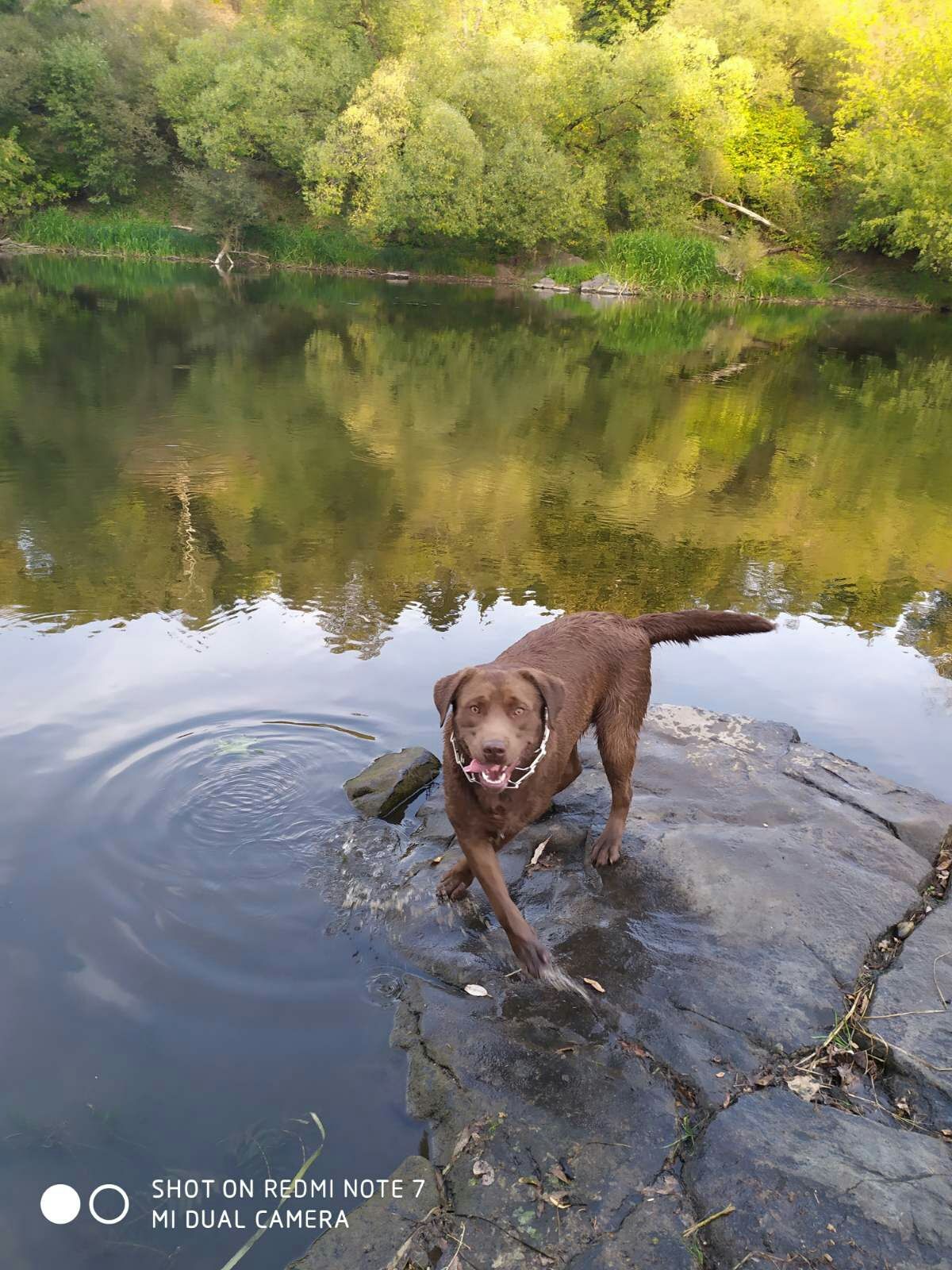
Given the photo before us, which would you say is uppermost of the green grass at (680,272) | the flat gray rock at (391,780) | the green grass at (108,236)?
the green grass at (680,272)

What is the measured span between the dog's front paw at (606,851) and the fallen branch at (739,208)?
48.4 m

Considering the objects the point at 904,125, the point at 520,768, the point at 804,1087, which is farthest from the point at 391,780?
the point at 904,125

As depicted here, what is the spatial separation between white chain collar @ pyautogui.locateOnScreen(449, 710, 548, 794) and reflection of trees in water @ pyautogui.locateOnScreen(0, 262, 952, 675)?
3696mm

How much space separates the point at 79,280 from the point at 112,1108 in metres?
37.3

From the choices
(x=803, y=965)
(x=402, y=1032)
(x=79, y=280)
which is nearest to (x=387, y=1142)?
(x=402, y=1032)

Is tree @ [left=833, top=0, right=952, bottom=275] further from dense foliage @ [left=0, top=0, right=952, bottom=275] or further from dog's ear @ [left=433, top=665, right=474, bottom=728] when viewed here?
dog's ear @ [left=433, top=665, right=474, bottom=728]

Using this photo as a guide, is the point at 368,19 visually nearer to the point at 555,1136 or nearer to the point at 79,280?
the point at 79,280

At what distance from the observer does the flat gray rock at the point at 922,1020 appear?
3311 millimetres

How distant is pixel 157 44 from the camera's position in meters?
53.7

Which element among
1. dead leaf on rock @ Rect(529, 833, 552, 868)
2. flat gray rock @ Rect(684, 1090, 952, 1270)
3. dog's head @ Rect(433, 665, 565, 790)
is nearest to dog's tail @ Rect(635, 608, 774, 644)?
dog's head @ Rect(433, 665, 565, 790)

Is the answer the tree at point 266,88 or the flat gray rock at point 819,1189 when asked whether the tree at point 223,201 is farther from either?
the flat gray rock at point 819,1189

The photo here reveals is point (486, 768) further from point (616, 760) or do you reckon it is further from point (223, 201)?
point (223, 201)

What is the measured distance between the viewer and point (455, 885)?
4512 mm

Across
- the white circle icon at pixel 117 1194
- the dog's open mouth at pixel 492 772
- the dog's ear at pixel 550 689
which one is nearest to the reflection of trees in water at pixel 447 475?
the dog's ear at pixel 550 689
